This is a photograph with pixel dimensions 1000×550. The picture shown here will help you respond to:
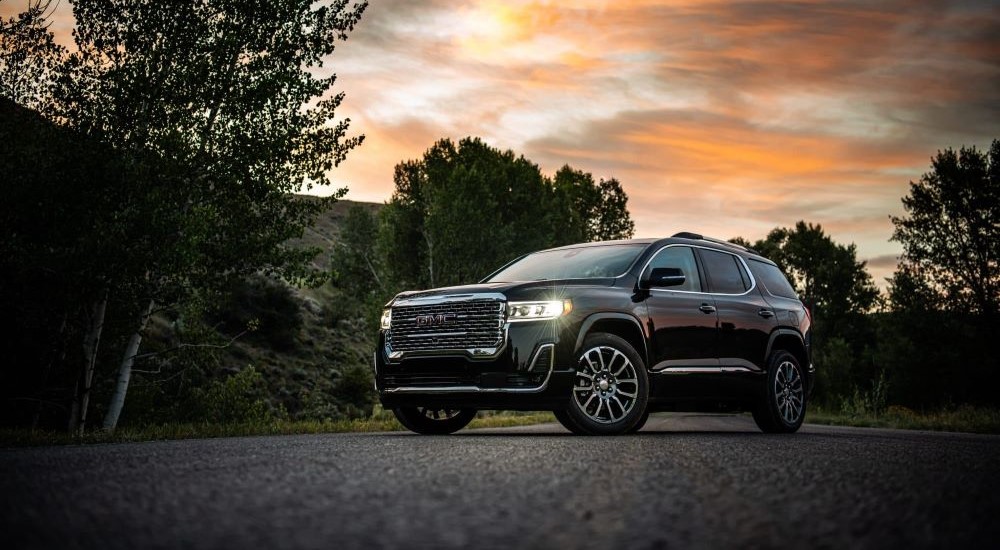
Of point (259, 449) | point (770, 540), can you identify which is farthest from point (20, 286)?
point (770, 540)

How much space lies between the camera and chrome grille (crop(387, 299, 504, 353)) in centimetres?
827

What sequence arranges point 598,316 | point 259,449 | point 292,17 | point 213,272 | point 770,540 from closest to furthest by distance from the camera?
point 770,540 < point 259,449 < point 598,316 < point 213,272 < point 292,17

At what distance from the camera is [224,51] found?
17.3 m

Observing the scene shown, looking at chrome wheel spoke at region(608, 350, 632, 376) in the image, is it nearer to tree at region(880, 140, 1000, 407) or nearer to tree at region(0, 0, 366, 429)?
tree at region(0, 0, 366, 429)

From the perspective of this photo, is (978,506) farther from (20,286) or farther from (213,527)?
(20,286)

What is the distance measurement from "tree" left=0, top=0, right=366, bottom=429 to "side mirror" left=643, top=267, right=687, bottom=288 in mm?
8436

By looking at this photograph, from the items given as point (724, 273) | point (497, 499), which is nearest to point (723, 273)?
point (724, 273)

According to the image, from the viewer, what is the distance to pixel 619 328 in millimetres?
8828

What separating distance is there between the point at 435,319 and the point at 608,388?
71.3 inches

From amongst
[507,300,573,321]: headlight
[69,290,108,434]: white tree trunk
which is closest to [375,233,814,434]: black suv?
[507,300,573,321]: headlight

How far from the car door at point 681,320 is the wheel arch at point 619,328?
0.15m

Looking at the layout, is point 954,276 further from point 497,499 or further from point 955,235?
point 497,499

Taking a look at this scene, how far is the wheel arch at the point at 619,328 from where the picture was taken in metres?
8.38

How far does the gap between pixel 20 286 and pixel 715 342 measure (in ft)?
38.5
